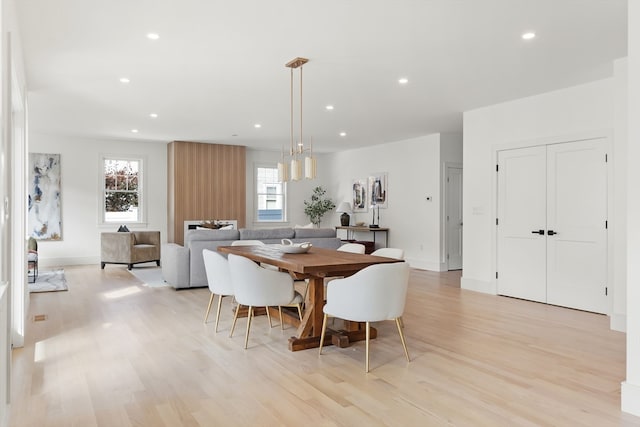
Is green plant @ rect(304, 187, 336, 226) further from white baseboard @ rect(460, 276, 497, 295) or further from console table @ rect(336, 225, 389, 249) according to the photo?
white baseboard @ rect(460, 276, 497, 295)

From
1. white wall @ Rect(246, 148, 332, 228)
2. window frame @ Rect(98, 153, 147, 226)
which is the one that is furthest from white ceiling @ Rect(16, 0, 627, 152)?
white wall @ Rect(246, 148, 332, 228)

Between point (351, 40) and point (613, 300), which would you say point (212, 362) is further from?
point (613, 300)

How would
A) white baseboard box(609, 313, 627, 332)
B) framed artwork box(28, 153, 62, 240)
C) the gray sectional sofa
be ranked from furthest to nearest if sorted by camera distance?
framed artwork box(28, 153, 62, 240) → the gray sectional sofa → white baseboard box(609, 313, 627, 332)

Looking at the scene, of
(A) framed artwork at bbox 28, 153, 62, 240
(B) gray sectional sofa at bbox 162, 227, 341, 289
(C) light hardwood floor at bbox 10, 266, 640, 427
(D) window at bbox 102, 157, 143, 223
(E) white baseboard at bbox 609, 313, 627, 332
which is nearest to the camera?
(C) light hardwood floor at bbox 10, 266, 640, 427

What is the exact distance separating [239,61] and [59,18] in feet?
5.16

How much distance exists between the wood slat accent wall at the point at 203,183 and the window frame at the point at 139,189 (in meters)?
0.52

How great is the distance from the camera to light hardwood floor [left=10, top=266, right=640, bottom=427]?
251 cm

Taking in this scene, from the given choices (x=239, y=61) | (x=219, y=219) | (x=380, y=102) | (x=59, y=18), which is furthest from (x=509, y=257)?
(x=219, y=219)

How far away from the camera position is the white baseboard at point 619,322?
437cm

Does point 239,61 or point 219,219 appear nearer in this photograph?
point 239,61

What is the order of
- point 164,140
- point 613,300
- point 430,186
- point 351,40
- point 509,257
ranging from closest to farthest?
point 351,40, point 613,300, point 509,257, point 430,186, point 164,140

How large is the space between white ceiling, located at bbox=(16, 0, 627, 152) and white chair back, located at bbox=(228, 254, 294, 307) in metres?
1.93

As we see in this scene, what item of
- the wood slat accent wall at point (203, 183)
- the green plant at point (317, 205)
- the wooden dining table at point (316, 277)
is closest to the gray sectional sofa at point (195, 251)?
the wooden dining table at point (316, 277)

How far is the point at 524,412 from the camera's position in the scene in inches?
101
